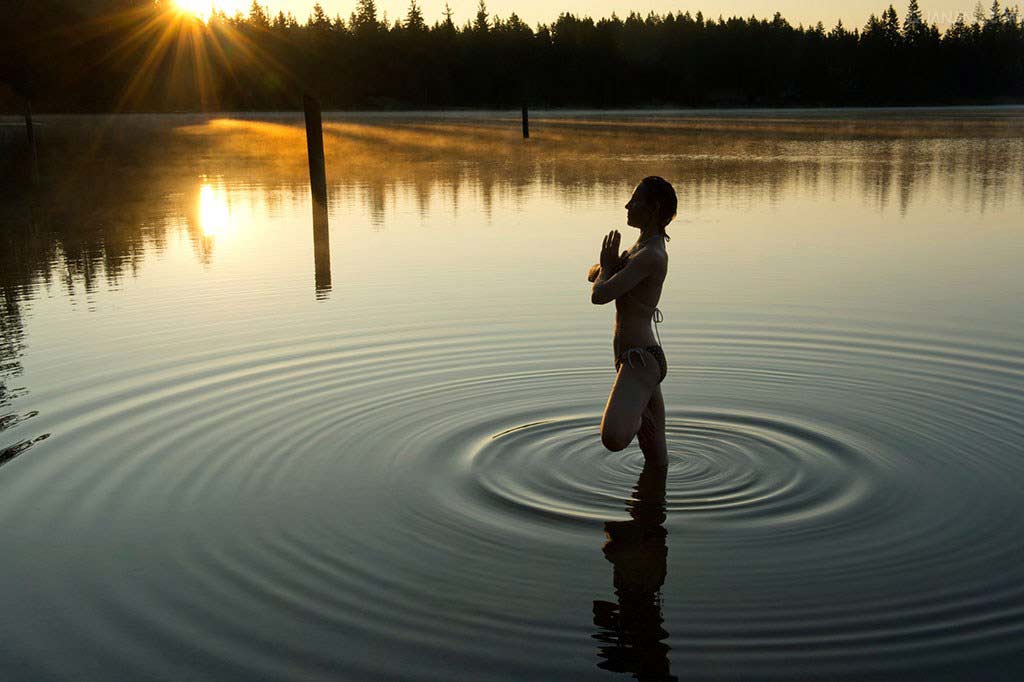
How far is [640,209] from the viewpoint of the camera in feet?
23.4

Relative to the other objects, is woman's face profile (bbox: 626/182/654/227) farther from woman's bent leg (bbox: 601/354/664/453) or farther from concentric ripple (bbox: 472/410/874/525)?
concentric ripple (bbox: 472/410/874/525)

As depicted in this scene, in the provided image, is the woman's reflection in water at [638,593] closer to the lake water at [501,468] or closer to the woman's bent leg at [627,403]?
the lake water at [501,468]

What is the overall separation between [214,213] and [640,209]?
72.9ft

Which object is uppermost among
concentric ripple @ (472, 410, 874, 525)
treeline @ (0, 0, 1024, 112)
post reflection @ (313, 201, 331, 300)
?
treeline @ (0, 0, 1024, 112)

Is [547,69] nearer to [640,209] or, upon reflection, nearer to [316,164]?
[316,164]

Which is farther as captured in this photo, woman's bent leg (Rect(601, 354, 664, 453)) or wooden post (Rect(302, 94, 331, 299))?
wooden post (Rect(302, 94, 331, 299))

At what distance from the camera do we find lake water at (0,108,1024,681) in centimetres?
565

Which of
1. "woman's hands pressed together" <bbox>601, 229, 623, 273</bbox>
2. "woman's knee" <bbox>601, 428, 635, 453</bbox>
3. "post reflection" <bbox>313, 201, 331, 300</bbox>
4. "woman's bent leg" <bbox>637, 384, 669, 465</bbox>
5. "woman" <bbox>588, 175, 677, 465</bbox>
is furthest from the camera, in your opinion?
"post reflection" <bbox>313, 201, 331, 300</bbox>

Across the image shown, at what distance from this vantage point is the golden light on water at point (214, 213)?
23594 millimetres

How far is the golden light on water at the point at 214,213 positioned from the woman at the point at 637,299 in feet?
55.0

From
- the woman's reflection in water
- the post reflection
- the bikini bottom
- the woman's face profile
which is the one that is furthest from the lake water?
the woman's face profile

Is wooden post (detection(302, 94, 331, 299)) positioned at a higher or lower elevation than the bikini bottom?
higher

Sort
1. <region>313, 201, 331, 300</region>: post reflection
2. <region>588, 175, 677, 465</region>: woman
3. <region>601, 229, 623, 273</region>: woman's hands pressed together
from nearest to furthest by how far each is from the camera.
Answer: <region>601, 229, 623, 273</region>: woman's hands pressed together < <region>588, 175, 677, 465</region>: woman < <region>313, 201, 331, 300</region>: post reflection

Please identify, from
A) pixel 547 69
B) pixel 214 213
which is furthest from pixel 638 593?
pixel 547 69
